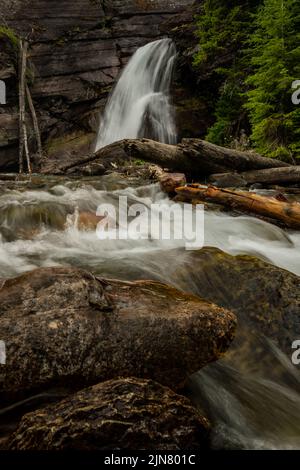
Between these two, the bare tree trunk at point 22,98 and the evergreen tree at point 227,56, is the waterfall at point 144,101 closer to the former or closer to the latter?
the evergreen tree at point 227,56

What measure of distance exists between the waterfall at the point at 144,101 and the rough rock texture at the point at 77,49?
1.12 metres

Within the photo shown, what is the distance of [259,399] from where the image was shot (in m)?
2.80

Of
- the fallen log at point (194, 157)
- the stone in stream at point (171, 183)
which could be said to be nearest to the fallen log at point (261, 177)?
the fallen log at point (194, 157)

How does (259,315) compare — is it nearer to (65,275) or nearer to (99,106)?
(65,275)

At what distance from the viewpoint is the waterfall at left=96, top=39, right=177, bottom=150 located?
18.1 m

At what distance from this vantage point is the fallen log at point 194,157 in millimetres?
8289

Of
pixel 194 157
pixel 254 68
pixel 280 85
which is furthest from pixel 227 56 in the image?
pixel 194 157

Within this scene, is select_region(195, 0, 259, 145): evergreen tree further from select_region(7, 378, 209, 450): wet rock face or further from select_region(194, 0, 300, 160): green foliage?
select_region(7, 378, 209, 450): wet rock face

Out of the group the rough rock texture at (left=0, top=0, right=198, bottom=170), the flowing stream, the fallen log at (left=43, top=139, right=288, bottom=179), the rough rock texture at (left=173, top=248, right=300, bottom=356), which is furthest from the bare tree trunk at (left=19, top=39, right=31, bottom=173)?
the rough rock texture at (left=173, top=248, right=300, bottom=356)

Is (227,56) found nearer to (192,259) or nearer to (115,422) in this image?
(192,259)

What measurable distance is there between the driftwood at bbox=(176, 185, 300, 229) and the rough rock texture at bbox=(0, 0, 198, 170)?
577 inches

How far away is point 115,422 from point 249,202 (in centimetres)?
538

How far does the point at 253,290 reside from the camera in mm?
3777
